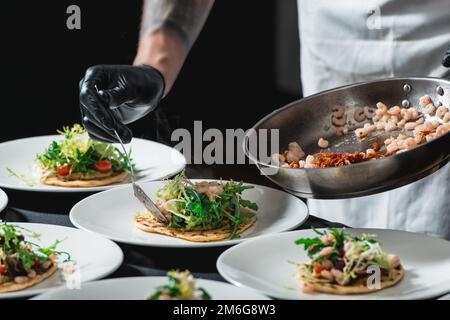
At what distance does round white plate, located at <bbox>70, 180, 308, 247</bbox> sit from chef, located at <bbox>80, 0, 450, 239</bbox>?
0.67 feet

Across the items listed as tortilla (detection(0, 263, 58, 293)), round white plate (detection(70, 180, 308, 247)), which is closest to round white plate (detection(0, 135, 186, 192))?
round white plate (detection(70, 180, 308, 247))

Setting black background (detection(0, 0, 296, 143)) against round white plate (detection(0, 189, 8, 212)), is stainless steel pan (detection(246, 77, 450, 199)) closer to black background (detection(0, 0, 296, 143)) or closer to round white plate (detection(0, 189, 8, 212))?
round white plate (detection(0, 189, 8, 212))

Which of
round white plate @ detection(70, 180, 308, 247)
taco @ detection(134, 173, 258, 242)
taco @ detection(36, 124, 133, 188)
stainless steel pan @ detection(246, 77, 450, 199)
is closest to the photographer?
stainless steel pan @ detection(246, 77, 450, 199)

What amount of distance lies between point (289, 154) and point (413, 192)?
843 mm

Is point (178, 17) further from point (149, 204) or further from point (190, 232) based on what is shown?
point (190, 232)

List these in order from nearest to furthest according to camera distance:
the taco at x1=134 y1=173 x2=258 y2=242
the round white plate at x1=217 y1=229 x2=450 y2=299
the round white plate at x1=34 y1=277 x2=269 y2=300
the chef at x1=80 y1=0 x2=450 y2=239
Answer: the round white plate at x1=34 y1=277 x2=269 y2=300 → the round white plate at x1=217 y1=229 x2=450 y2=299 → the taco at x1=134 y1=173 x2=258 y2=242 → the chef at x1=80 y1=0 x2=450 y2=239

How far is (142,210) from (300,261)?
663 millimetres

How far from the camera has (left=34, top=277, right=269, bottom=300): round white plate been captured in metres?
1.63

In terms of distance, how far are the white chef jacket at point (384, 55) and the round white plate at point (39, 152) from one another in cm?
70

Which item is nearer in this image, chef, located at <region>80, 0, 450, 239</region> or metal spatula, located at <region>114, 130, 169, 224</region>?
metal spatula, located at <region>114, 130, 169, 224</region>

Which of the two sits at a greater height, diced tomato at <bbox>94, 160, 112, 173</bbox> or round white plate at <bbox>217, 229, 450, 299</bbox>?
diced tomato at <bbox>94, 160, 112, 173</bbox>

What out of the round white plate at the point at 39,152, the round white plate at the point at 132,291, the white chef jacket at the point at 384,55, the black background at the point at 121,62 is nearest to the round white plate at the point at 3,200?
the round white plate at the point at 39,152

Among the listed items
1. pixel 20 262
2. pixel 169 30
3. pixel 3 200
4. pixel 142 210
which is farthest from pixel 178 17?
pixel 20 262
